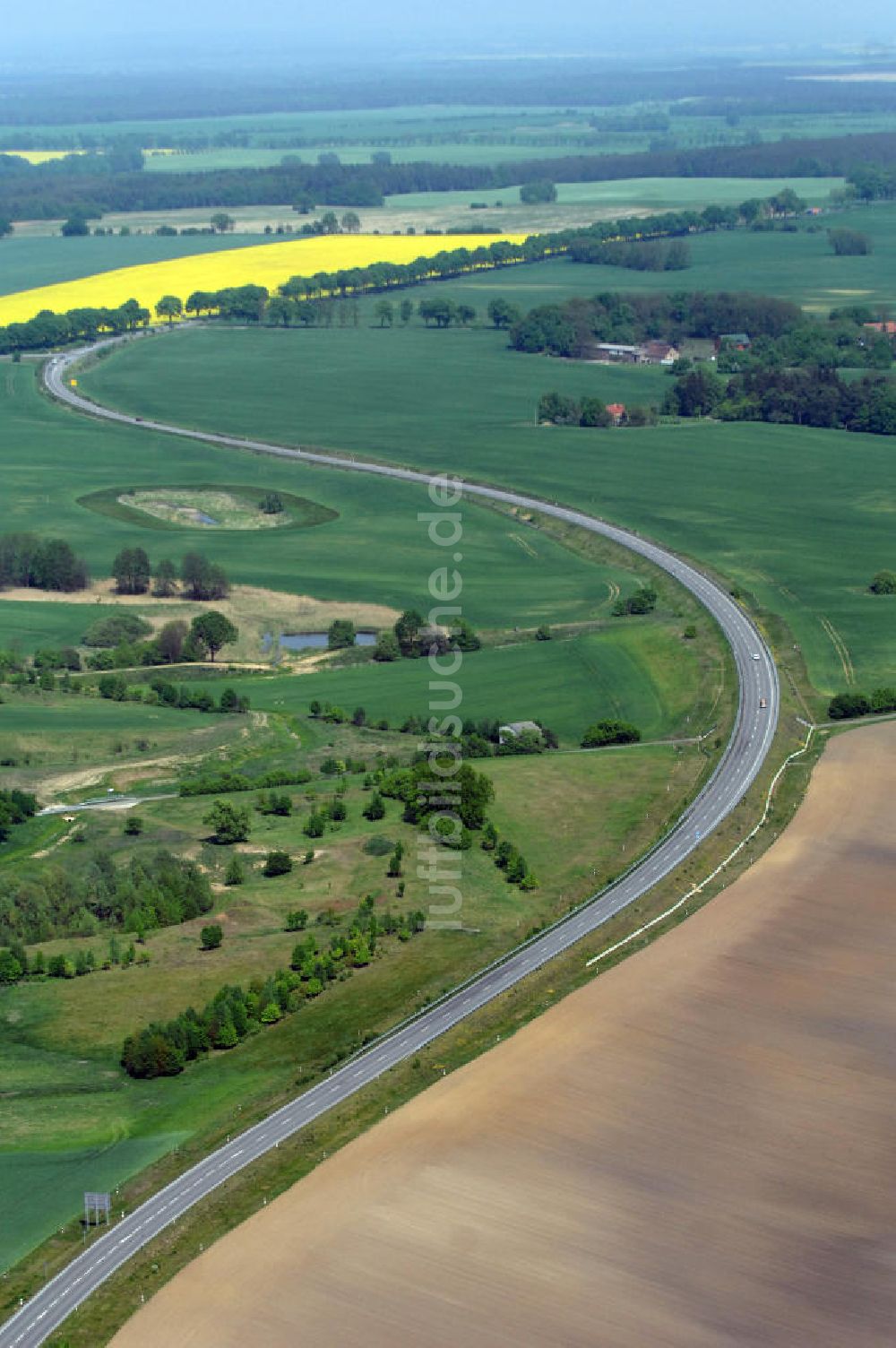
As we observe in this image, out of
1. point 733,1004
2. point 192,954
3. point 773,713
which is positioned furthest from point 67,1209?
point 773,713

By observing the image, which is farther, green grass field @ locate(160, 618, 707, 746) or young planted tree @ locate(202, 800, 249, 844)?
green grass field @ locate(160, 618, 707, 746)

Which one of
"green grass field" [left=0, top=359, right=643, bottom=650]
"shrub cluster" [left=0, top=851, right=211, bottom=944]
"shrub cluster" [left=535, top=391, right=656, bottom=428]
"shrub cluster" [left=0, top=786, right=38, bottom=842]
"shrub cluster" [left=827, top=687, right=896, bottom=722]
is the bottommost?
"shrub cluster" [left=0, top=851, right=211, bottom=944]

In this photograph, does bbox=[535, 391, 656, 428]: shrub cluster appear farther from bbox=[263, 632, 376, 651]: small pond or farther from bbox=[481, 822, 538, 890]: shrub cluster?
bbox=[481, 822, 538, 890]: shrub cluster

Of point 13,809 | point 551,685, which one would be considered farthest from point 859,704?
point 13,809

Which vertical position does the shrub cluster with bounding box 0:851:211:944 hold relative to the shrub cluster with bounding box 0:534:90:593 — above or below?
below

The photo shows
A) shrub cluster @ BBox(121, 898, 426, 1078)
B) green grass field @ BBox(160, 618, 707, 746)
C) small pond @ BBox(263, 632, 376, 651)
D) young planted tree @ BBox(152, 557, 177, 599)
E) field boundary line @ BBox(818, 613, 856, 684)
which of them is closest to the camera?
shrub cluster @ BBox(121, 898, 426, 1078)

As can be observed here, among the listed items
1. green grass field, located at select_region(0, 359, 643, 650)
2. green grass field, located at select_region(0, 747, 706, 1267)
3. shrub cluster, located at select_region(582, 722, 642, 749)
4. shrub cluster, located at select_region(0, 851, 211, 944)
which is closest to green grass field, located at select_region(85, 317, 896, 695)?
green grass field, located at select_region(0, 359, 643, 650)

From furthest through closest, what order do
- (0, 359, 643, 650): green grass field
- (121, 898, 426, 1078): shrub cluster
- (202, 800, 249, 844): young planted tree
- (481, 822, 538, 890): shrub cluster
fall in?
1. (0, 359, 643, 650): green grass field
2. (202, 800, 249, 844): young planted tree
3. (481, 822, 538, 890): shrub cluster
4. (121, 898, 426, 1078): shrub cluster
